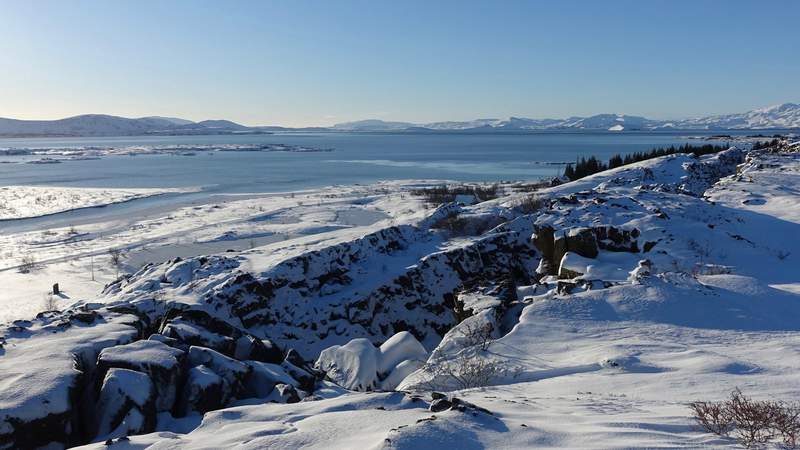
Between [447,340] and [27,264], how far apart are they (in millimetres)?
20989

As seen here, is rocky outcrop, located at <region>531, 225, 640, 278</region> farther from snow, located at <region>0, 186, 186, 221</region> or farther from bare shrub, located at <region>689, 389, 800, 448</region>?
snow, located at <region>0, 186, 186, 221</region>

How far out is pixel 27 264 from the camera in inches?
888

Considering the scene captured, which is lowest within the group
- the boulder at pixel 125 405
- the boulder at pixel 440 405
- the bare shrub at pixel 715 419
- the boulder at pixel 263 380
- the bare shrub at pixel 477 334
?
the boulder at pixel 263 380

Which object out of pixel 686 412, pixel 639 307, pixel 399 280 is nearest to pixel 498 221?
pixel 399 280

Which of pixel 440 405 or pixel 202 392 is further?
pixel 202 392

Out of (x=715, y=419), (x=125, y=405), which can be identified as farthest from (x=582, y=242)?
(x=125, y=405)

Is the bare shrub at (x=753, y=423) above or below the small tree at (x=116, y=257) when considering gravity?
above

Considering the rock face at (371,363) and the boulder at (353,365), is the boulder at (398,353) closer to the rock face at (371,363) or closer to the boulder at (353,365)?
the rock face at (371,363)

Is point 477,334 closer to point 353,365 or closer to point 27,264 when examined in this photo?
point 353,365

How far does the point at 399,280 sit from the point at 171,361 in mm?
10073

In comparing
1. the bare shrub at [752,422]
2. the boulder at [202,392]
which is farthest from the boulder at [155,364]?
the bare shrub at [752,422]

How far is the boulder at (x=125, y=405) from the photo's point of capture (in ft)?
20.8

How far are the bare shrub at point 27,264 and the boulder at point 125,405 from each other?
62.8 feet

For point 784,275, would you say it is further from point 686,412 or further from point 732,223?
point 686,412
